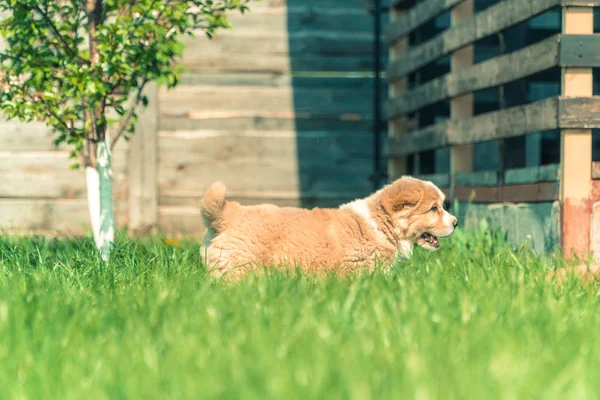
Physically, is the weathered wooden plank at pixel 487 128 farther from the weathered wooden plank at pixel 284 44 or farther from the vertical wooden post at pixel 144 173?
the vertical wooden post at pixel 144 173

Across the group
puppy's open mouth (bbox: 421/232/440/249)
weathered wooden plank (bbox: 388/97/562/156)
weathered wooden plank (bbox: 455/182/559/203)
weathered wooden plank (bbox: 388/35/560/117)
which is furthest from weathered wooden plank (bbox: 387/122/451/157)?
puppy's open mouth (bbox: 421/232/440/249)

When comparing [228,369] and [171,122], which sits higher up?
[171,122]

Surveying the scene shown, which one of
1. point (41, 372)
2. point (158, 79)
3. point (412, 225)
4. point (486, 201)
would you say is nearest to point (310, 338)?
point (41, 372)

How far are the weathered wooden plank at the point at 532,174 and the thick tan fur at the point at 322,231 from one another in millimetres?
865

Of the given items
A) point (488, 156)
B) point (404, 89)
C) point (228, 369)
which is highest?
Result: point (404, 89)

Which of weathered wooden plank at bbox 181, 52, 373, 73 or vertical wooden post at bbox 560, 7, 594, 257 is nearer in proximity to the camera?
vertical wooden post at bbox 560, 7, 594, 257

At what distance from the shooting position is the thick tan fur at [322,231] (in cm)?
458

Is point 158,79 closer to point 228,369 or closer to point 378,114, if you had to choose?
point 228,369

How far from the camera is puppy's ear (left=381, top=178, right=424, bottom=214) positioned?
5012 millimetres

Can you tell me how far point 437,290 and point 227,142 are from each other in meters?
5.24

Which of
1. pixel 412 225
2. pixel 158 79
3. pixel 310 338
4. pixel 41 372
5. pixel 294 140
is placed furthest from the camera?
pixel 294 140

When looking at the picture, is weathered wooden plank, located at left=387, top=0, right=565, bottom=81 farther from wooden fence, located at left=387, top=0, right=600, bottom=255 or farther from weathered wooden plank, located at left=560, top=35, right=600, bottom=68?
weathered wooden plank, located at left=560, top=35, right=600, bottom=68

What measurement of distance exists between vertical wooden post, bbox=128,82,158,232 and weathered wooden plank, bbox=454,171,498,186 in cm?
325

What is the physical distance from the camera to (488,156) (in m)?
8.58
